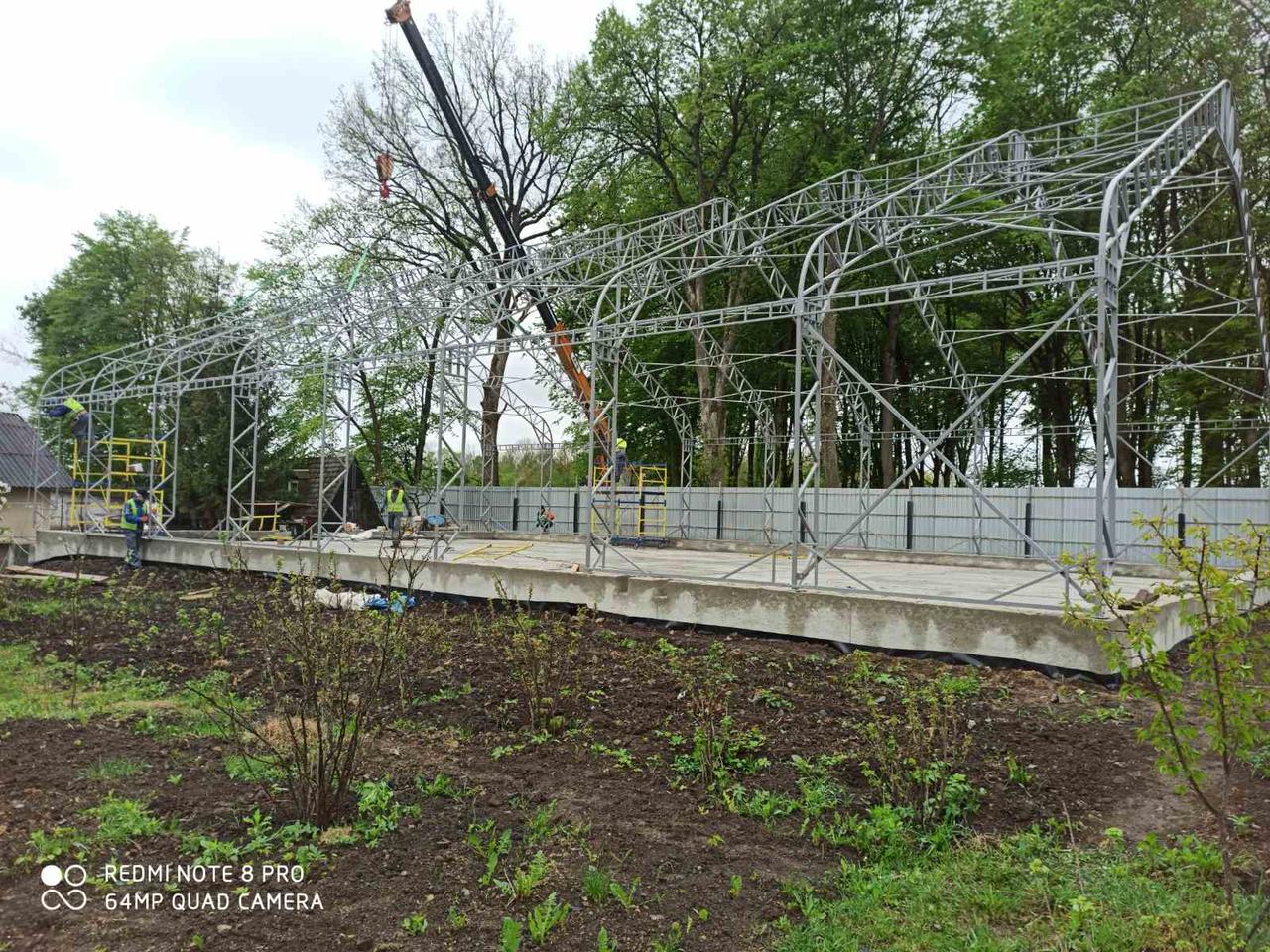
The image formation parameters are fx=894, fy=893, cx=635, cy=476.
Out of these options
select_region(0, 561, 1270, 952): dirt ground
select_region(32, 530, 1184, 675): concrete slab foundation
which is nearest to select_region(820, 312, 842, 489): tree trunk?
select_region(32, 530, 1184, 675): concrete slab foundation

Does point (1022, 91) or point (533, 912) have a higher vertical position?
point (1022, 91)

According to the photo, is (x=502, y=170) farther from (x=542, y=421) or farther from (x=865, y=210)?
(x=865, y=210)

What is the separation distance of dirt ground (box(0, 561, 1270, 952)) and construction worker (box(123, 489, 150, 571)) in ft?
36.6

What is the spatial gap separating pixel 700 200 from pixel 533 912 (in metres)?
24.1

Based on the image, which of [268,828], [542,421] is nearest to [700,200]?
[542,421]

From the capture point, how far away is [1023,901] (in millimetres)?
3539

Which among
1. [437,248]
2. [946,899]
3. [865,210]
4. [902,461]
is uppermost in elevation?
[437,248]

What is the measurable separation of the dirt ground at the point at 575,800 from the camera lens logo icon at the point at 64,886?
48 mm

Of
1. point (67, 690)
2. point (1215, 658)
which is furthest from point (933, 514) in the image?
point (1215, 658)

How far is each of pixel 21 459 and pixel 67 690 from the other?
30.8 metres

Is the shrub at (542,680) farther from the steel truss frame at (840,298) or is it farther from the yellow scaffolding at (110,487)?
the yellow scaffolding at (110,487)

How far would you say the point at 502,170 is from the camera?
106 feet

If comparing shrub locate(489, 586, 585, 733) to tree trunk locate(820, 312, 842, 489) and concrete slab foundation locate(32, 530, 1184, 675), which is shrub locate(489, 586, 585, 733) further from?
tree trunk locate(820, 312, 842, 489)

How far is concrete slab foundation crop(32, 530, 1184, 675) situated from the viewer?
7.80 m
